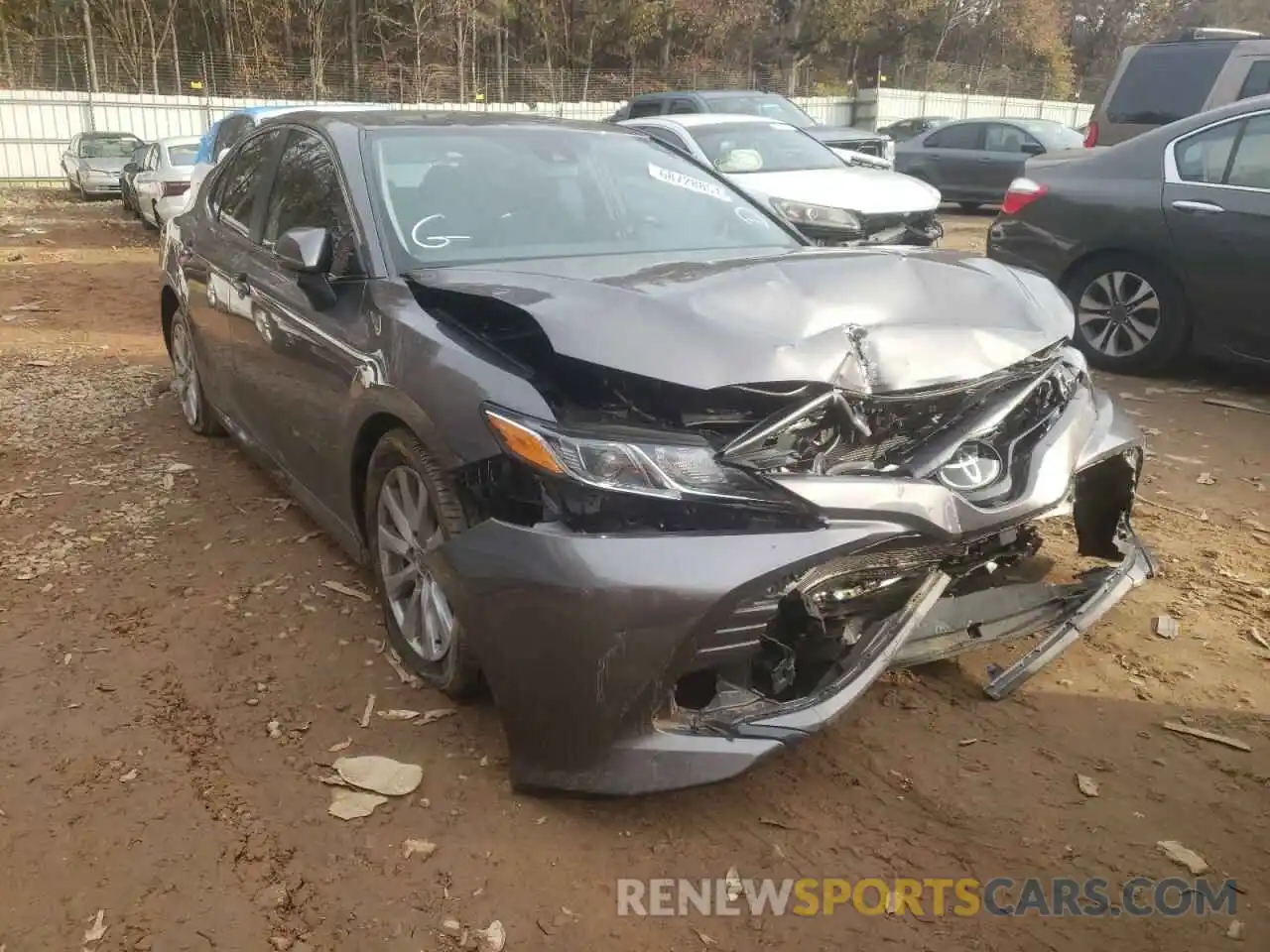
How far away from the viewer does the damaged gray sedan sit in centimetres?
242

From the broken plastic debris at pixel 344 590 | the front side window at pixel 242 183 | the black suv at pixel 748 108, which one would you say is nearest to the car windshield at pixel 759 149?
the black suv at pixel 748 108

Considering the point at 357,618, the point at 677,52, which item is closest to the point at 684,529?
the point at 357,618

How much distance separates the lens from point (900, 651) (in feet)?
8.93

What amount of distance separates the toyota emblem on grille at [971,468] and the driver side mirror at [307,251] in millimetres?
2012

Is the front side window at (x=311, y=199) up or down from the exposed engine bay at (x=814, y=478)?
up

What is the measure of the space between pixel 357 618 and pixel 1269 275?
4943mm

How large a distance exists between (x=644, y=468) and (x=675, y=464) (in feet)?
0.24

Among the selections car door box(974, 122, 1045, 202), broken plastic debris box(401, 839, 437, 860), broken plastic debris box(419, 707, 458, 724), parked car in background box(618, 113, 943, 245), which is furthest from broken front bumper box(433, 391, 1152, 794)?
car door box(974, 122, 1045, 202)

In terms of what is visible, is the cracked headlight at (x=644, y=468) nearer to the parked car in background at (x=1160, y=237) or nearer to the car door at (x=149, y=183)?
the parked car in background at (x=1160, y=237)

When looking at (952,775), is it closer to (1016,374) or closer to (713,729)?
(713,729)

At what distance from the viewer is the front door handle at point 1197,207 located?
592 centimetres

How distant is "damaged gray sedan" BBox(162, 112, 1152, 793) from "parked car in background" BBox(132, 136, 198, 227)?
32.0 ft

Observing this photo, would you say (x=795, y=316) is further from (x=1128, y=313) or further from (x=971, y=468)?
(x=1128, y=313)

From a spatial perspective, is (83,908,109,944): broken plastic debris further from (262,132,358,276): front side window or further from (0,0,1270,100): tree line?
(0,0,1270,100): tree line
